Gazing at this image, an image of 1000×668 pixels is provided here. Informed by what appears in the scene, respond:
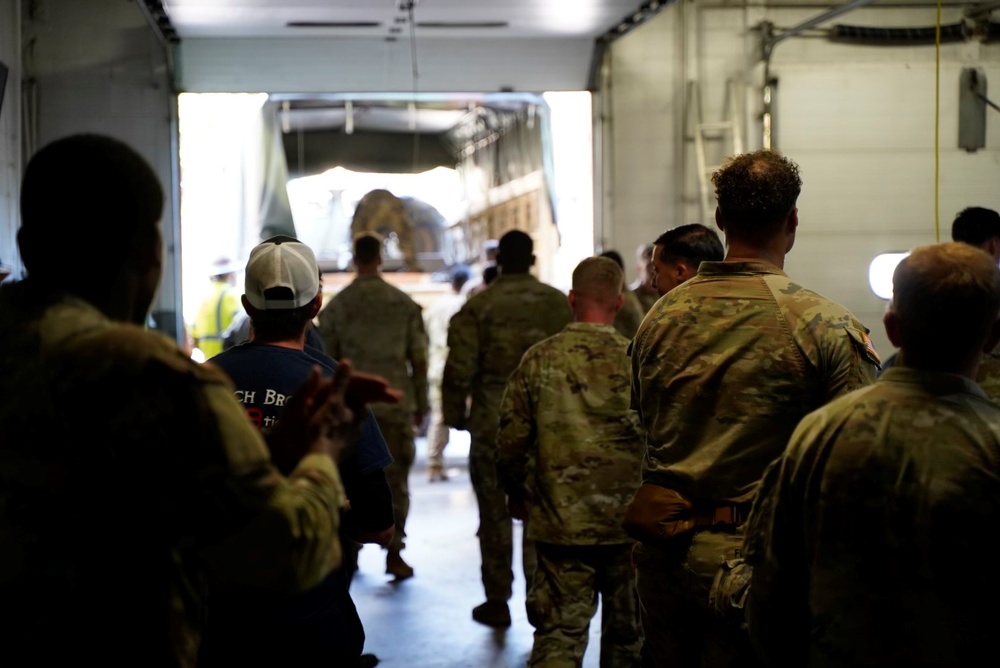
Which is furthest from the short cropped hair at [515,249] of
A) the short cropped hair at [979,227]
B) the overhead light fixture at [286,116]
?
the overhead light fixture at [286,116]

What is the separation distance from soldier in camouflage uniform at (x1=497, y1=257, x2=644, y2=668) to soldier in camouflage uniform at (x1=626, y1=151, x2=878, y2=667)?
1.12 metres

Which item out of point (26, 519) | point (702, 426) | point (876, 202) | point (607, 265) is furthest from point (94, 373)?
point (876, 202)

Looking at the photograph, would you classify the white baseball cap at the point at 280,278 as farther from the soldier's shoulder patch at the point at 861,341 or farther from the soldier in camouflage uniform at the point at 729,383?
the soldier's shoulder patch at the point at 861,341

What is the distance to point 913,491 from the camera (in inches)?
73.4

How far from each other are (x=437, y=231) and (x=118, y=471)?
50.6 ft

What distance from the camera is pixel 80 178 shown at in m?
1.64

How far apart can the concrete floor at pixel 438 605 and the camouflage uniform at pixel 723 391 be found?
2.36 meters

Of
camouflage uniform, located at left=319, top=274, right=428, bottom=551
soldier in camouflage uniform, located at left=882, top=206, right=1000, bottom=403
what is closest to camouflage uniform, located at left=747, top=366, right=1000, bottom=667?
soldier in camouflage uniform, located at left=882, top=206, right=1000, bottom=403

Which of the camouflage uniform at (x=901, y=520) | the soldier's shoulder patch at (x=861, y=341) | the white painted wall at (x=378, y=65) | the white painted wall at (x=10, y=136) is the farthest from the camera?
the white painted wall at (x=378, y=65)

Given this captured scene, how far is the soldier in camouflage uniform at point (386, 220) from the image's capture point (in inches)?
576

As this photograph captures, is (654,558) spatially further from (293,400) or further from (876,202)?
(876,202)

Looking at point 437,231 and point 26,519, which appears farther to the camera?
point 437,231

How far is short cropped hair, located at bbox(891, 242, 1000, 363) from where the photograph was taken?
6.23ft

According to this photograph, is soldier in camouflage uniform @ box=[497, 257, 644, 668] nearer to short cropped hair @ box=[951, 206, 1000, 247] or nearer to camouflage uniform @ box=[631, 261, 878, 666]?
camouflage uniform @ box=[631, 261, 878, 666]
